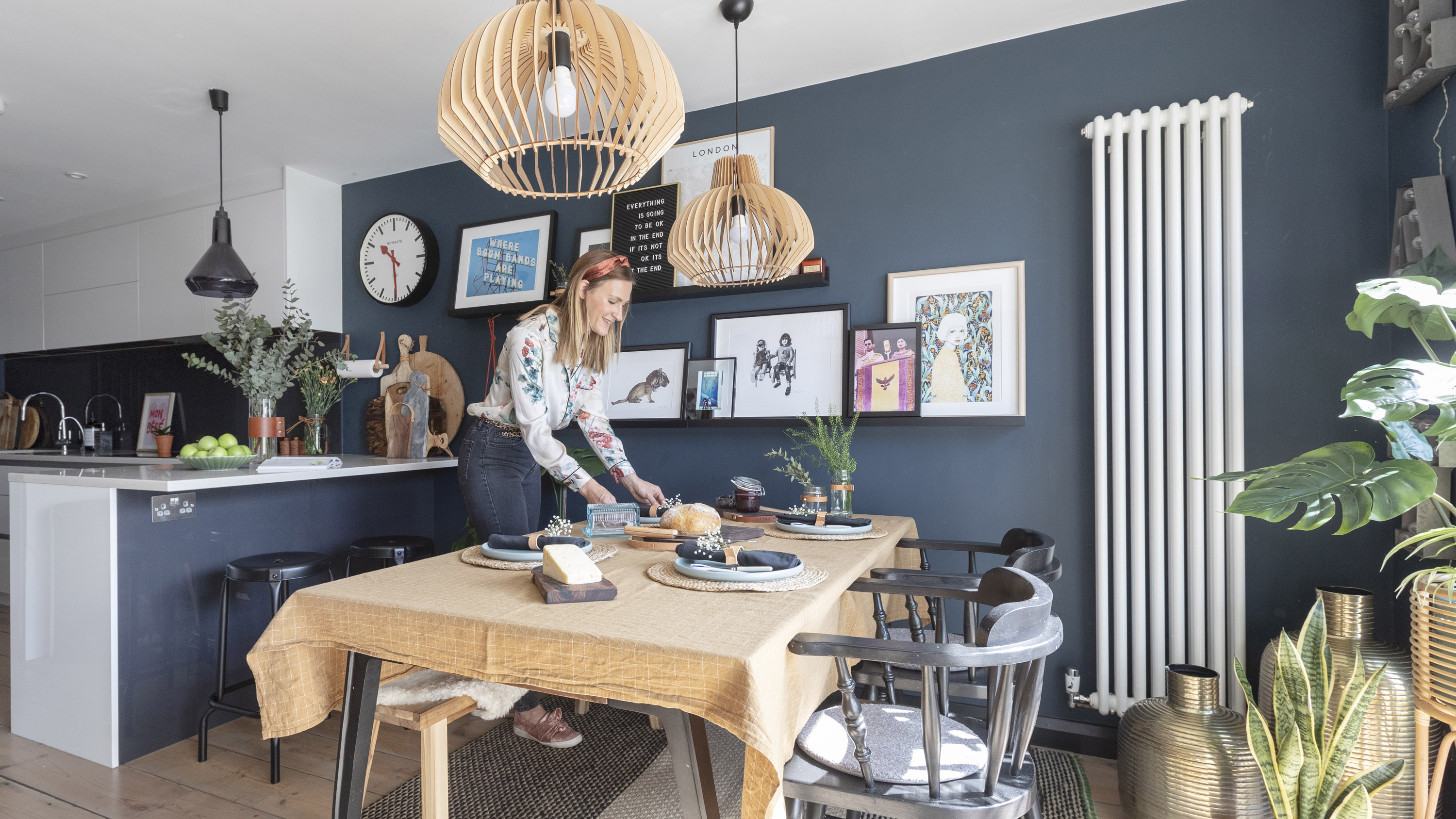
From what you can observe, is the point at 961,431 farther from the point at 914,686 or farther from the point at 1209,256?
the point at 914,686

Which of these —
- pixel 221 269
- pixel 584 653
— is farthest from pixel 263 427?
pixel 584 653

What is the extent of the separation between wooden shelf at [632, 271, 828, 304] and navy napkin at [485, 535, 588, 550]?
4.57 feet

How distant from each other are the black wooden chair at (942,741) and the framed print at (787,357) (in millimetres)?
1496

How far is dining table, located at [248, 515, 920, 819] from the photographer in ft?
3.46

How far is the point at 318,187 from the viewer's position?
395cm

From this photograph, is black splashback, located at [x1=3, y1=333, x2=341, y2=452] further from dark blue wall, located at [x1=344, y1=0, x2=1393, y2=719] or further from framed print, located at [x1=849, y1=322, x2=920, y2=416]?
framed print, located at [x1=849, y1=322, x2=920, y2=416]

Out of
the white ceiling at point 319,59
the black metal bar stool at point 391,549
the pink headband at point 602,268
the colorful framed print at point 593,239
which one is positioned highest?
the white ceiling at point 319,59

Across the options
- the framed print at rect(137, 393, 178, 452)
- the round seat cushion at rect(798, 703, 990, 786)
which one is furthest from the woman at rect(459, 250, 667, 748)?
the framed print at rect(137, 393, 178, 452)

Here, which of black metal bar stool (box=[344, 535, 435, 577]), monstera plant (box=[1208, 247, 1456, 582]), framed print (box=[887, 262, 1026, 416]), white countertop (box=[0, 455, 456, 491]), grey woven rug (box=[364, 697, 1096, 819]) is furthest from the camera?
black metal bar stool (box=[344, 535, 435, 577])

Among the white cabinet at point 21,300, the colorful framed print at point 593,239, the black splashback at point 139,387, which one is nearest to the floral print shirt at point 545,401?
the colorful framed print at point 593,239

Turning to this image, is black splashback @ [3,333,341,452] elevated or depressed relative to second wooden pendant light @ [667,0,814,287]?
depressed

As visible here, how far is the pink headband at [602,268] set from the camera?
219 centimetres

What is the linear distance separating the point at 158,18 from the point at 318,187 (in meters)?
1.54

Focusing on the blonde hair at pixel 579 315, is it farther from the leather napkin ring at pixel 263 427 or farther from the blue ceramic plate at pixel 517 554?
the leather napkin ring at pixel 263 427
